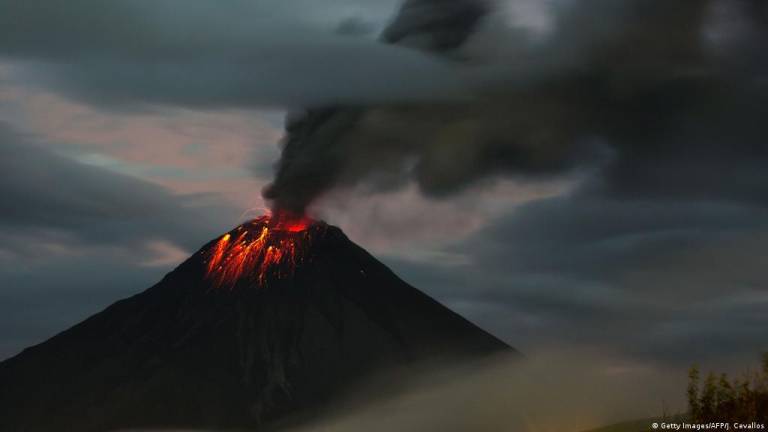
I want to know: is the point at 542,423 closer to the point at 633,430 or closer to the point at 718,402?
the point at 633,430

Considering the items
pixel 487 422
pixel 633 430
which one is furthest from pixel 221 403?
pixel 633 430

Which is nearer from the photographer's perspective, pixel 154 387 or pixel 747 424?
pixel 747 424

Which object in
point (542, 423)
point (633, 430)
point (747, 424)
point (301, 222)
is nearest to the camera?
point (747, 424)

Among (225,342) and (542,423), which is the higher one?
(225,342)

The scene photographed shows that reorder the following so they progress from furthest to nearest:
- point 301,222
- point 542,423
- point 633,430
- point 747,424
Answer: point 542,423, point 301,222, point 633,430, point 747,424

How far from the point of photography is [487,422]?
193625 mm

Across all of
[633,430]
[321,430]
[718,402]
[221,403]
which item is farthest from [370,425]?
[718,402]

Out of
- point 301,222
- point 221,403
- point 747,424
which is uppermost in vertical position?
point 301,222

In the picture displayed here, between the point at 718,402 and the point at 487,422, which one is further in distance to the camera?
the point at 487,422

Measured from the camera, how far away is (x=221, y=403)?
7682 inches

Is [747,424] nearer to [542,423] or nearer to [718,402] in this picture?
[718,402]

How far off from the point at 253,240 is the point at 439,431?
1617 inches

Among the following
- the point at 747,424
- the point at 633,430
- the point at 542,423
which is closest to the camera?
the point at 747,424

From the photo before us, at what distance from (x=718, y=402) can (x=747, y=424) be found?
1.23m
